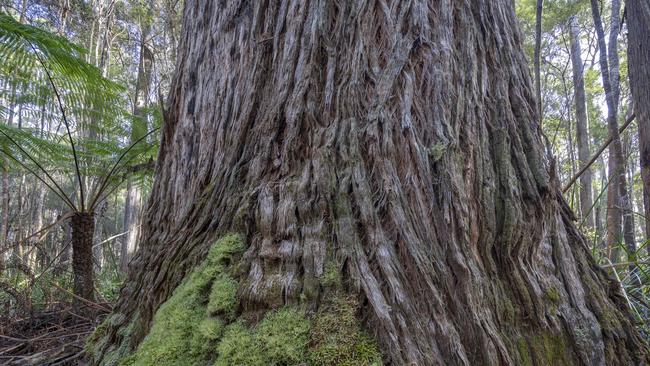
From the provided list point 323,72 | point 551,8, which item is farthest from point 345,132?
point 551,8

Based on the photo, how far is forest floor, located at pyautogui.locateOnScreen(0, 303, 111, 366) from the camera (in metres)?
1.80

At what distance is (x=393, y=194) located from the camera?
4.09 feet

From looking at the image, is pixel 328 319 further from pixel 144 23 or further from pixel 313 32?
pixel 144 23

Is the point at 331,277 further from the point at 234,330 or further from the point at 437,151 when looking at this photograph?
the point at 437,151

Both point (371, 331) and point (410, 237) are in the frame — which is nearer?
point (371, 331)

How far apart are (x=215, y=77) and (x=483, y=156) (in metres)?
1.18

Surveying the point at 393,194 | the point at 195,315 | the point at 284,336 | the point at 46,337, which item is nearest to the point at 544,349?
the point at 393,194

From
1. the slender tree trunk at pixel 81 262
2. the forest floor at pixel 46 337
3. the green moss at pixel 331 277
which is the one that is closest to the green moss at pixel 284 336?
the green moss at pixel 331 277

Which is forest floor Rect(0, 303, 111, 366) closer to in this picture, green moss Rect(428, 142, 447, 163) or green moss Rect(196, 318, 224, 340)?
green moss Rect(196, 318, 224, 340)

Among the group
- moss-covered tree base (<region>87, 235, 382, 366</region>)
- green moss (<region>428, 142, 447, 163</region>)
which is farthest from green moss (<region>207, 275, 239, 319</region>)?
green moss (<region>428, 142, 447, 163</region>)

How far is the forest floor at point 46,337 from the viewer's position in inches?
71.1

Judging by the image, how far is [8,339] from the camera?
2.38 meters

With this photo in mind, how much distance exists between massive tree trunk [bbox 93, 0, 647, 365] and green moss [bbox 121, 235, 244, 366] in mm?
41

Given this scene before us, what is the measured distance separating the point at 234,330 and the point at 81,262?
8.33 feet
